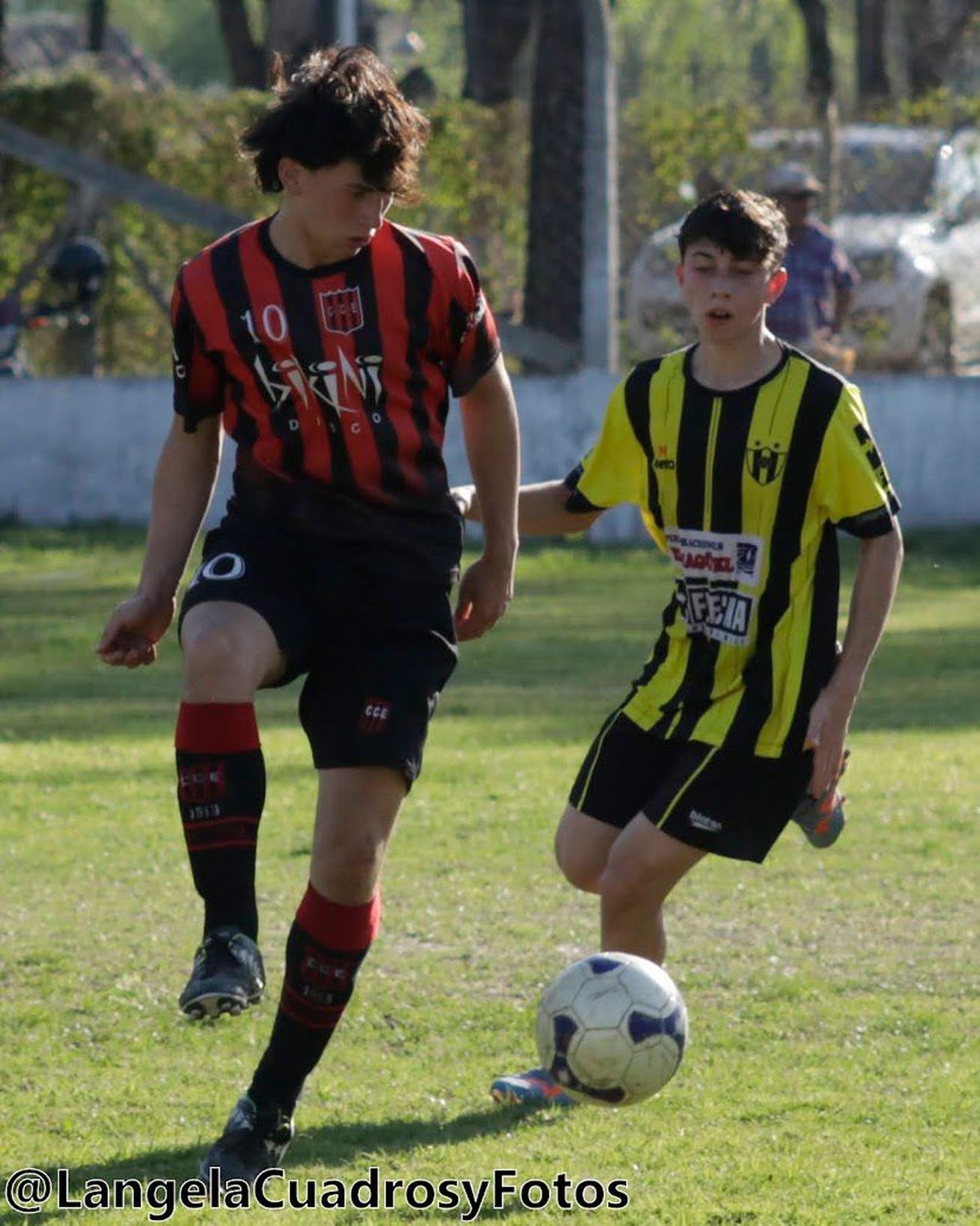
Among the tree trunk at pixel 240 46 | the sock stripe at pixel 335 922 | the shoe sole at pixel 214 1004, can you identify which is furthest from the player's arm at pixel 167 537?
the tree trunk at pixel 240 46

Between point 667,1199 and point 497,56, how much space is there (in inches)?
755

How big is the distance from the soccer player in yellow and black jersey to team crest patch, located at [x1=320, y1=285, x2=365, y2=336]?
0.54m

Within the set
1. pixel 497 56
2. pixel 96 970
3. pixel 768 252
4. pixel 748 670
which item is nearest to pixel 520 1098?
pixel 748 670

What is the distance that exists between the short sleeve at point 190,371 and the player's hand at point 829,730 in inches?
52.1

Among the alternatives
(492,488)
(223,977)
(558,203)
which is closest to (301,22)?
(558,203)

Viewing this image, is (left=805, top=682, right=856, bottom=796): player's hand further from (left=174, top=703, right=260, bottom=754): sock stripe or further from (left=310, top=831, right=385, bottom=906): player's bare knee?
(left=174, top=703, right=260, bottom=754): sock stripe

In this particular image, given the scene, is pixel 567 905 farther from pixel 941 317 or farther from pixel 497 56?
pixel 497 56

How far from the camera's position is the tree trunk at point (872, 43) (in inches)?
1014

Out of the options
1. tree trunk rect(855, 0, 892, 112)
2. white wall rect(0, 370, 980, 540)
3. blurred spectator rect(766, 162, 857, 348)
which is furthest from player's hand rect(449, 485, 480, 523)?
tree trunk rect(855, 0, 892, 112)

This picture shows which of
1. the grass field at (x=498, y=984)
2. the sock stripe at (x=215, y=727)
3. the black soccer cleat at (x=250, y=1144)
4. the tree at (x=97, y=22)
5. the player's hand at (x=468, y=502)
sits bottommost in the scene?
the grass field at (x=498, y=984)

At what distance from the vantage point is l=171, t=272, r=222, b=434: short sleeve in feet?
14.0

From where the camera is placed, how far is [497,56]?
22125 millimetres

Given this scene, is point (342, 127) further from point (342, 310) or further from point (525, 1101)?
point (525, 1101)

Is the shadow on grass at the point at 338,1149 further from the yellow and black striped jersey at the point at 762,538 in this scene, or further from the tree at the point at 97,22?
the tree at the point at 97,22
